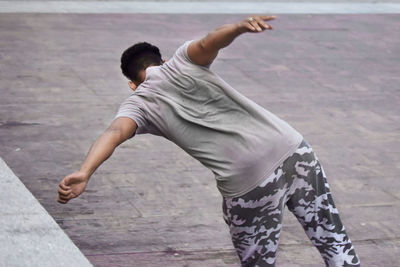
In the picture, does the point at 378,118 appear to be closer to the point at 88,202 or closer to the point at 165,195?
the point at 165,195

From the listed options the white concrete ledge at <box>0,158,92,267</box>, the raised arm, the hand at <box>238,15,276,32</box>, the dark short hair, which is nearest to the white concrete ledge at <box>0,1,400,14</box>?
the white concrete ledge at <box>0,158,92,267</box>

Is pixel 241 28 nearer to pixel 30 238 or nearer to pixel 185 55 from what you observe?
pixel 185 55

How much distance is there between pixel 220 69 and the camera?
10266 mm

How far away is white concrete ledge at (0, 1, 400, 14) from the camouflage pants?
29.7 feet

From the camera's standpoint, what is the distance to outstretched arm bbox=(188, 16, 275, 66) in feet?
11.9

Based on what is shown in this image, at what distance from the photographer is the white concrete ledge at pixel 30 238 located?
4363mm

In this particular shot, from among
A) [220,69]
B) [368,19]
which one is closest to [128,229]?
[220,69]

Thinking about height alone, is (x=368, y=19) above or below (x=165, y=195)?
below

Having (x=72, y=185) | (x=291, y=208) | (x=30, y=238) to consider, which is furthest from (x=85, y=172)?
(x=291, y=208)

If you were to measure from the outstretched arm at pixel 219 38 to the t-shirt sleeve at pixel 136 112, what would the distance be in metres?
0.34

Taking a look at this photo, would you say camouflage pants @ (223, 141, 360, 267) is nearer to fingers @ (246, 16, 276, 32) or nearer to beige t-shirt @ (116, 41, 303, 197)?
beige t-shirt @ (116, 41, 303, 197)

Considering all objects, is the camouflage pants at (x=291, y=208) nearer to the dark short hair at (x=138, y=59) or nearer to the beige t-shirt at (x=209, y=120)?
the beige t-shirt at (x=209, y=120)

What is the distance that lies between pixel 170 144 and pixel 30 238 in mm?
3066

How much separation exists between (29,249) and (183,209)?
6.11ft
